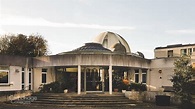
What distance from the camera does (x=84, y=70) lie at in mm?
25000

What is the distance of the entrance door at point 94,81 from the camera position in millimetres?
25192

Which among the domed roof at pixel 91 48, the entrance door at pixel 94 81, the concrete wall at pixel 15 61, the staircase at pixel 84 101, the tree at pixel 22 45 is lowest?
the staircase at pixel 84 101

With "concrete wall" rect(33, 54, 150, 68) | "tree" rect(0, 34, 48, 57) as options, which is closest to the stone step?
"concrete wall" rect(33, 54, 150, 68)

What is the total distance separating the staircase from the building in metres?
1.78

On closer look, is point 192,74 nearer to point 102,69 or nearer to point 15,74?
point 102,69

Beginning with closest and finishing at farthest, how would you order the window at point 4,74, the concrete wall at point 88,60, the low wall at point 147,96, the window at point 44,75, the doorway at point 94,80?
1. the low wall at point 147,96
2. the window at point 4,74
3. the concrete wall at point 88,60
4. the doorway at point 94,80
5. the window at point 44,75

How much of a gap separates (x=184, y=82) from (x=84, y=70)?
9530 millimetres

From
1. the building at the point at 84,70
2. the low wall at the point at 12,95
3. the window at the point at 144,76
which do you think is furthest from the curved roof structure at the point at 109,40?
the low wall at the point at 12,95

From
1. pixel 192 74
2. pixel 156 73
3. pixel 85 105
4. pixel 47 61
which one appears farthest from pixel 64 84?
pixel 192 74

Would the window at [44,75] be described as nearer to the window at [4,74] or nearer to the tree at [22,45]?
the window at [4,74]

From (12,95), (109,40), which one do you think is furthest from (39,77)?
(109,40)

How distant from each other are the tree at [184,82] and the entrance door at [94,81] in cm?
776

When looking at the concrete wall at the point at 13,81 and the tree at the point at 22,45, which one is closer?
A: the concrete wall at the point at 13,81

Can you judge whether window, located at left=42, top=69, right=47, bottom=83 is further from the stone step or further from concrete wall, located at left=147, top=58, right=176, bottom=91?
concrete wall, located at left=147, top=58, right=176, bottom=91
